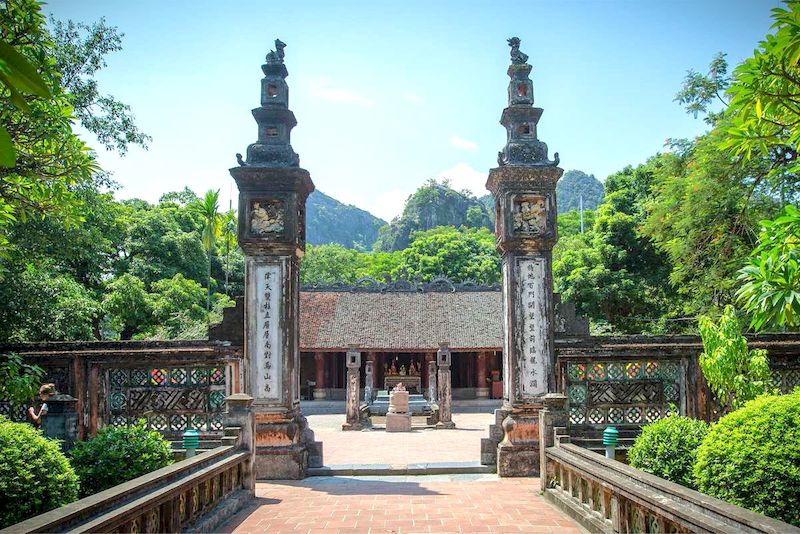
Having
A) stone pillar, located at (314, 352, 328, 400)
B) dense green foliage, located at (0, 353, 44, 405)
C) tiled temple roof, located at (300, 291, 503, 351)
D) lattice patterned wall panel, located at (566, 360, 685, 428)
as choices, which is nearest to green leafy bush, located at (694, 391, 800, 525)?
lattice patterned wall panel, located at (566, 360, 685, 428)

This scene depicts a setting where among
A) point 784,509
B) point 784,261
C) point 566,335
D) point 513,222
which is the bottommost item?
point 784,509

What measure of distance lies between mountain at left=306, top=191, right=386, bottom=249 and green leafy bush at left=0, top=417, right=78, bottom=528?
340ft

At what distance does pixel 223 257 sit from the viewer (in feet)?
123

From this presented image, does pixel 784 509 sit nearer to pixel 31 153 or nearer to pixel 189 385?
pixel 189 385

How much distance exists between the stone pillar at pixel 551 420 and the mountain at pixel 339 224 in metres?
101

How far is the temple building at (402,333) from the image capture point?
90.1ft

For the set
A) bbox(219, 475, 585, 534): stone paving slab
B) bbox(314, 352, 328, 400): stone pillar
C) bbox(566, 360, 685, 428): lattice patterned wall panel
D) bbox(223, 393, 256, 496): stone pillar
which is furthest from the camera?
bbox(314, 352, 328, 400): stone pillar

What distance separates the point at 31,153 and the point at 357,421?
13.6 metres

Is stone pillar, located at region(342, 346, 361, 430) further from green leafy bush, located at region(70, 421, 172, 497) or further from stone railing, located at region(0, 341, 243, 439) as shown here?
green leafy bush, located at region(70, 421, 172, 497)

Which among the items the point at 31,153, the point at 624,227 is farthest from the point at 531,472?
the point at 624,227

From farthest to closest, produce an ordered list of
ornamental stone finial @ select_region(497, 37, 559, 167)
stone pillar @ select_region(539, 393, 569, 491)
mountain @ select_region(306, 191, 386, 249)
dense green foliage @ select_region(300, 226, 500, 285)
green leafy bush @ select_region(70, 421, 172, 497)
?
mountain @ select_region(306, 191, 386, 249) → dense green foliage @ select_region(300, 226, 500, 285) → ornamental stone finial @ select_region(497, 37, 559, 167) → stone pillar @ select_region(539, 393, 569, 491) → green leafy bush @ select_region(70, 421, 172, 497)

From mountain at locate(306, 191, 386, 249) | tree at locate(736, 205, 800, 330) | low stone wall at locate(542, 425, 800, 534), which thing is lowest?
low stone wall at locate(542, 425, 800, 534)

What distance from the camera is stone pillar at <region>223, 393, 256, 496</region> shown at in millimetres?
8047

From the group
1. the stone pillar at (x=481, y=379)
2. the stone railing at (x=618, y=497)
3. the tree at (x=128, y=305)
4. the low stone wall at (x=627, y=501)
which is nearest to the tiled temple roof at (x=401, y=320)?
the stone pillar at (x=481, y=379)
